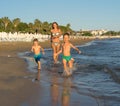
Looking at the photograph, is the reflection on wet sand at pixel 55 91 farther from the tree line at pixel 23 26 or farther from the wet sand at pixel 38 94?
the tree line at pixel 23 26

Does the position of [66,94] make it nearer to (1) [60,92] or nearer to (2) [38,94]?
(1) [60,92]

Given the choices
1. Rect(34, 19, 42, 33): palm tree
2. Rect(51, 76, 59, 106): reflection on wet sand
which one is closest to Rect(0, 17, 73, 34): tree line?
Rect(34, 19, 42, 33): palm tree

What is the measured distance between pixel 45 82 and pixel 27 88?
3.46 feet

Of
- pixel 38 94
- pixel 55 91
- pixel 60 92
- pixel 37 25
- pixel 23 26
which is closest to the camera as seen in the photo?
pixel 38 94

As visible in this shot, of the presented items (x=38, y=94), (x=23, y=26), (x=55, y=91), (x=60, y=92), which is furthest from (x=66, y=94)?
(x=23, y=26)

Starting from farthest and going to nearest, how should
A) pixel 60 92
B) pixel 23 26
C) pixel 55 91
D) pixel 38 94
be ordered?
pixel 23 26
pixel 55 91
pixel 60 92
pixel 38 94

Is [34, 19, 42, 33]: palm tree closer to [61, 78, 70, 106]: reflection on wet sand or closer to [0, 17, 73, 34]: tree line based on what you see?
[0, 17, 73, 34]: tree line

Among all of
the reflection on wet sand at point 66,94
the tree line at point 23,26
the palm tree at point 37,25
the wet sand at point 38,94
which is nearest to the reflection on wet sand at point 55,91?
the wet sand at point 38,94

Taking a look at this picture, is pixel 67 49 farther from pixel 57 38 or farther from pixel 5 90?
pixel 5 90

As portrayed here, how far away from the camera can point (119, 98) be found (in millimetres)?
6336

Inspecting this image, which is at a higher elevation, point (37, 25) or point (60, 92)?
point (37, 25)

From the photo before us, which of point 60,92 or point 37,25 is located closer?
point 60,92

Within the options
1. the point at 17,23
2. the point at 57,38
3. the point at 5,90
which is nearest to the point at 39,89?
the point at 5,90

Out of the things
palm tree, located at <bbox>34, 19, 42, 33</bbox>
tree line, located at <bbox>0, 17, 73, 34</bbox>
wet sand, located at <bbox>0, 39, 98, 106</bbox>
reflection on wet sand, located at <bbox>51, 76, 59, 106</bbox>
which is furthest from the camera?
palm tree, located at <bbox>34, 19, 42, 33</bbox>
